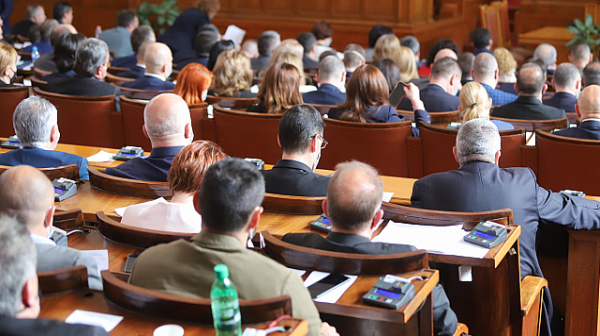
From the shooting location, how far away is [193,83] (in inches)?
195

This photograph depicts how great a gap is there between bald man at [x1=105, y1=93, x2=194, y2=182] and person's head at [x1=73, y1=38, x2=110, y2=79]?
2218 mm

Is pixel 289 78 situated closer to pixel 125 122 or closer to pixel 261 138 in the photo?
pixel 261 138

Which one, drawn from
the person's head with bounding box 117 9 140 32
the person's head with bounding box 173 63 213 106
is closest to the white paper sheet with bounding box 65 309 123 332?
the person's head with bounding box 173 63 213 106

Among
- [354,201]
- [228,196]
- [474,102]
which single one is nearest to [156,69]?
[474,102]

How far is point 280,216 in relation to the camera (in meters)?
2.87

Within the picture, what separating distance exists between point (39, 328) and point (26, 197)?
0.69 metres

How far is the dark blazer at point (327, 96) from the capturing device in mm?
5527

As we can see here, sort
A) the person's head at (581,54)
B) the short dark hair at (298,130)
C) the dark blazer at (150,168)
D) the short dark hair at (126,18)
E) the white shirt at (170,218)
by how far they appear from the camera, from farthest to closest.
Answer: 1. the short dark hair at (126,18)
2. the person's head at (581,54)
3. the dark blazer at (150,168)
4. the short dark hair at (298,130)
5. the white shirt at (170,218)

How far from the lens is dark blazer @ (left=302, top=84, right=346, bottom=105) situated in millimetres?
5527

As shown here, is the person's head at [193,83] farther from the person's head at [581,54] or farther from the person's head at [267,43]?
the person's head at [581,54]

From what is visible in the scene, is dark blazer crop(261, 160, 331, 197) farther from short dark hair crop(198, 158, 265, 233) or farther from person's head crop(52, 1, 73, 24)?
person's head crop(52, 1, 73, 24)

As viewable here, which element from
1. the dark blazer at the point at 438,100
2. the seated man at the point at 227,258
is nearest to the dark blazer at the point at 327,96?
the dark blazer at the point at 438,100

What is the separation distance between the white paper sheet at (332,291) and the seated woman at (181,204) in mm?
703

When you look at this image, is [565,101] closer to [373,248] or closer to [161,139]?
[161,139]
